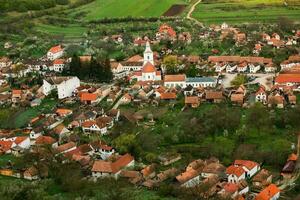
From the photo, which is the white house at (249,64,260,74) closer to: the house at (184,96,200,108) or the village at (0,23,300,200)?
the village at (0,23,300,200)

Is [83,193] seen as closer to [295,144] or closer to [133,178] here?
[133,178]

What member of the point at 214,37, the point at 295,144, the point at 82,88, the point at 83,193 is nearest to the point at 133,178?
the point at 83,193

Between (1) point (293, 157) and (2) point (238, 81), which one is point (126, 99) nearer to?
(2) point (238, 81)

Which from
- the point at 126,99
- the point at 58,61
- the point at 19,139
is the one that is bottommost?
the point at 19,139

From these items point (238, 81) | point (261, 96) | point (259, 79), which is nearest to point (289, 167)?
point (261, 96)

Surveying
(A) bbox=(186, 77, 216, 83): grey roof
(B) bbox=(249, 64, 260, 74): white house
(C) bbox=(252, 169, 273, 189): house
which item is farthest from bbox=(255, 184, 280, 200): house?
(B) bbox=(249, 64, 260, 74): white house

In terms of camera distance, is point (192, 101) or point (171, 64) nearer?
point (192, 101)

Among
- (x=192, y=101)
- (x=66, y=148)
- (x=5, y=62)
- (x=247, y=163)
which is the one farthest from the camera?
(x=5, y=62)
